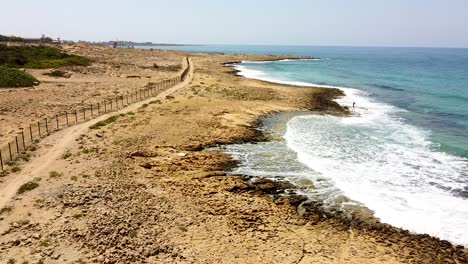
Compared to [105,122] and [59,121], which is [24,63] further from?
[105,122]

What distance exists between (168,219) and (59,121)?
62.9 feet

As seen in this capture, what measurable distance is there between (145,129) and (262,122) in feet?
37.4

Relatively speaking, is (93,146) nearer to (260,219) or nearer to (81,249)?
(81,249)

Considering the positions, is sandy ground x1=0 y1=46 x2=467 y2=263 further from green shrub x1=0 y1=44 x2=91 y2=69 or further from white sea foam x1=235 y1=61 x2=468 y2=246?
green shrub x1=0 y1=44 x2=91 y2=69

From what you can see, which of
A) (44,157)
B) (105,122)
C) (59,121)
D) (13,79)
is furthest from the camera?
(13,79)

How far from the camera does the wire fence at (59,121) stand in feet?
73.3

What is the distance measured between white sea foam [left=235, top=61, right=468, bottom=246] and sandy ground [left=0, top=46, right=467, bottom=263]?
7.01ft

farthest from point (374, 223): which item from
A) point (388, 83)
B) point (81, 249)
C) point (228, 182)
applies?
point (388, 83)

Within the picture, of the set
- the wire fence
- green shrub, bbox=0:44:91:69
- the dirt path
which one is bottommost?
the dirt path

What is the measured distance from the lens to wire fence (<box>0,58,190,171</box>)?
22328 millimetres

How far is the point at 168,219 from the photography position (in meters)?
16.2

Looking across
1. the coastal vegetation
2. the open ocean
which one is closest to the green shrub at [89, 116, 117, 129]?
the open ocean

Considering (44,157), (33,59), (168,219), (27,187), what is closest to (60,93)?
(44,157)

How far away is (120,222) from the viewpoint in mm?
15656
